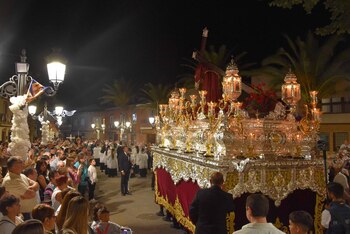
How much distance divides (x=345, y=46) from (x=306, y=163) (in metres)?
16.9

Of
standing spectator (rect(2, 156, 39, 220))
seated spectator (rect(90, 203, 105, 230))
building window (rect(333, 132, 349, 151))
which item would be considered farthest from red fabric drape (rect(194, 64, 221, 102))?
building window (rect(333, 132, 349, 151))

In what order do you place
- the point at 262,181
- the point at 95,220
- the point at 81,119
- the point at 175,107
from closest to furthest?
the point at 95,220 < the point at 262,181 < the point at 175,107 < the point at 81,119

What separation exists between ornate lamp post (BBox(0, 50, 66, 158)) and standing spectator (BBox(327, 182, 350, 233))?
23.2 feet

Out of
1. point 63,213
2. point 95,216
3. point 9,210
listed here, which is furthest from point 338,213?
point 9,210

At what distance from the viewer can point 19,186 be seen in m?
5.95

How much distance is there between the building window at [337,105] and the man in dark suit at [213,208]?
85.1 ft

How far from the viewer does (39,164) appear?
351 inches

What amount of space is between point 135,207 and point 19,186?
7811 millimetres

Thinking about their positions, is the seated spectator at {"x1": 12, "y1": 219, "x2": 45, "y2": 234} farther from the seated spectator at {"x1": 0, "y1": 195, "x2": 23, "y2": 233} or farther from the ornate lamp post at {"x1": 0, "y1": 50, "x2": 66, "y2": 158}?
the ornate lamp post at {"x1": 0, "y1": 50, "x2": 66, "y2": 158}

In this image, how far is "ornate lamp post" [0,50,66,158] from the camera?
9273 millimetres

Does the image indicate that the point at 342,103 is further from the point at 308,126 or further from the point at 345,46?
the point at 308,126

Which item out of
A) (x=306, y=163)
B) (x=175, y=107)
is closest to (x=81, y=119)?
(x=175, y=107)

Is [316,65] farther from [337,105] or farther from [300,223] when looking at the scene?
[300,223]

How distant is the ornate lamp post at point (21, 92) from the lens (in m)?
9.27
